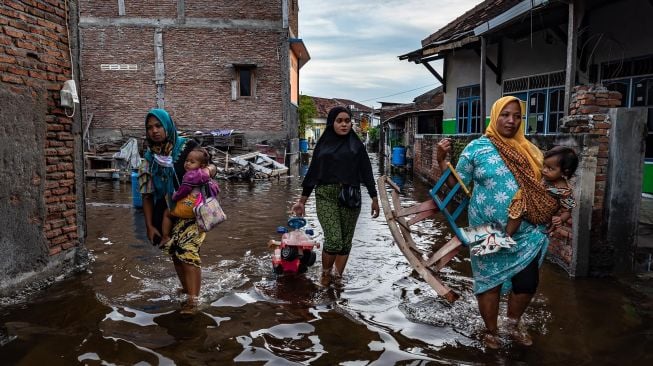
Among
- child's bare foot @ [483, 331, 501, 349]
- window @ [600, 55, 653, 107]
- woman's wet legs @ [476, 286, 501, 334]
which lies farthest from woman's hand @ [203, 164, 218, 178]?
window @ [600, 55, 653, 107]

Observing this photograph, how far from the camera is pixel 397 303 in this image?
4324 millimetres

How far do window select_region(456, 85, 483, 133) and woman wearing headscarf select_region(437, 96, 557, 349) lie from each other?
12.2 meters

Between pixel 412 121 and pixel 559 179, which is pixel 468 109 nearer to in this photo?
pixel 412 121

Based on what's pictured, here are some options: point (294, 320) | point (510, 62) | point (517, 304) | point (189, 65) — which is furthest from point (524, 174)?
point (189, 65)

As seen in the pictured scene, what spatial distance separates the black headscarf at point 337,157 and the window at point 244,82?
15.0m

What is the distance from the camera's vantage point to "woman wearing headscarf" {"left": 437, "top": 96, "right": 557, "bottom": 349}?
3.12 meters

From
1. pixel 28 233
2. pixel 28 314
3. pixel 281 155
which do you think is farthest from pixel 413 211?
pixel 281 155

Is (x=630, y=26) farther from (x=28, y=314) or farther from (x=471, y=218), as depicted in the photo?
(x=28, y=314)

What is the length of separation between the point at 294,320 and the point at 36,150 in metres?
2.93

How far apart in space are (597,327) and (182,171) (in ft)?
11.8

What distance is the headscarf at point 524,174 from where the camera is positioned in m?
3.09

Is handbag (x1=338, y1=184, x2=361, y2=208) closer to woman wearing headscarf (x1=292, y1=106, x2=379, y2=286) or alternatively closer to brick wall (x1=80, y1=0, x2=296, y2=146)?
woman wearing headscarf (x1=292, y1=106, x2=379, y2=286)

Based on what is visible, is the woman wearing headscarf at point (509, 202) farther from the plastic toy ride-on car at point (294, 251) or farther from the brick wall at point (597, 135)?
the brick wall at point (597, 135)

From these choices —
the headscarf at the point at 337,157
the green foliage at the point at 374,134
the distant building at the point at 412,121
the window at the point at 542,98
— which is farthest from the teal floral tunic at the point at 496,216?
the green foliage at the point at 374,134
